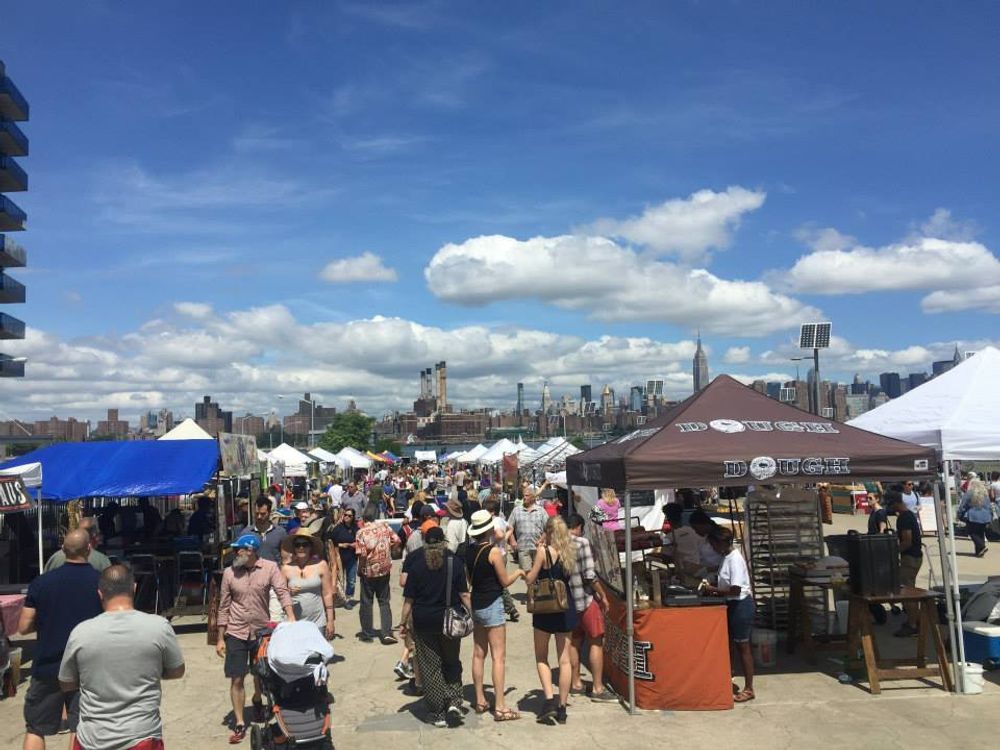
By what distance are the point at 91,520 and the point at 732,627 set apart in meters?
7.19

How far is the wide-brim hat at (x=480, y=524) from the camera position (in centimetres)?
673

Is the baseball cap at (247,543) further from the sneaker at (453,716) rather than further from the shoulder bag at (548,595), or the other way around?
the shoulder bag at (548,595)

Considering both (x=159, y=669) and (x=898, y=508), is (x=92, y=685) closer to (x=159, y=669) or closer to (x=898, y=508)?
(x=159, y=669)

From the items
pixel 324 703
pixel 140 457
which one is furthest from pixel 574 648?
pixel 140 457

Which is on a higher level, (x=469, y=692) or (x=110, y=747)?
(x=110, y=747)

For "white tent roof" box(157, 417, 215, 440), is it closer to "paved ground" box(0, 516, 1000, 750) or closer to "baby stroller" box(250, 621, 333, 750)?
"paved ground" box(0, 516, 1000, 750)

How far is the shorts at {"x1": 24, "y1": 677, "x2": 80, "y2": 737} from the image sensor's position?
16.3 ft

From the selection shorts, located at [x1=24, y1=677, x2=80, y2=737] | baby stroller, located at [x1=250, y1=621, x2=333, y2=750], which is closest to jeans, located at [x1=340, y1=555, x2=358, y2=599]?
baby stroller, located at [x1=250, y1=621, x2=333, y2=750]

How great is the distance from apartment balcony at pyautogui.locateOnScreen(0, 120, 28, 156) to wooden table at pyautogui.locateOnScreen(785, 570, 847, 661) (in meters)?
59.0

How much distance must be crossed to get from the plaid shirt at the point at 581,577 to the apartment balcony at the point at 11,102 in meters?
58.7

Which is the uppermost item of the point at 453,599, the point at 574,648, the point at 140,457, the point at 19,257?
the point at 19,257

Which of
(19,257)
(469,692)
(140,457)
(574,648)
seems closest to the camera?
(574,648)

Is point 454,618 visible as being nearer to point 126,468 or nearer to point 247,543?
point 247,543

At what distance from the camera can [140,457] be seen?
12.1 meters
